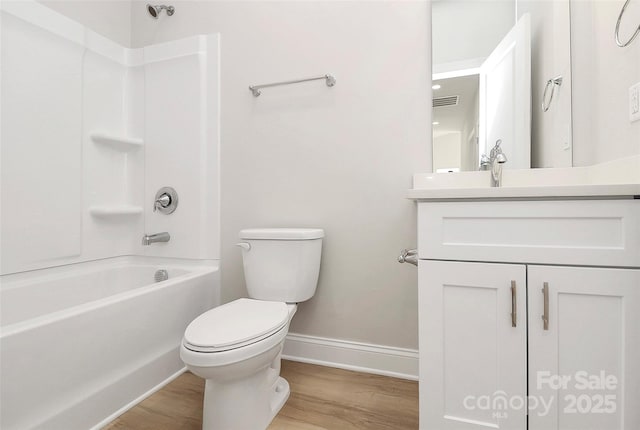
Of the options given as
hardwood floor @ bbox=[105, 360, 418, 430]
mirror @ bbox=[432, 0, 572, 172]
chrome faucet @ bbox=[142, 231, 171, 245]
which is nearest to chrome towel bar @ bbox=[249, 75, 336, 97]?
mirror @ bbox=[432, 0, 572, 172]

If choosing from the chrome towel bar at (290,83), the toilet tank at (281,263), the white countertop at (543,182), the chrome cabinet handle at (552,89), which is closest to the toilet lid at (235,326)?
the toilet tank at (281,263)

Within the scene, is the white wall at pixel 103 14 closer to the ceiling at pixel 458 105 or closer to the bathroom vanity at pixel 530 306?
the ceiling at pixel 458 105

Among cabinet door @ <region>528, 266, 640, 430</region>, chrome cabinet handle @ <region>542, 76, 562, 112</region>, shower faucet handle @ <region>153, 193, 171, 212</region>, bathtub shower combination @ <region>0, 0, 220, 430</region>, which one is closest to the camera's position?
cabinet door @ <region>528, 266, 640, 430</region>

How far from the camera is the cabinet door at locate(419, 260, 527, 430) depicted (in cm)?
90

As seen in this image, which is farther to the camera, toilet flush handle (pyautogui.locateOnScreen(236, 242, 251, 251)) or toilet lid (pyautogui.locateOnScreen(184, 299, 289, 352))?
toilet flush handle (pyautogui.locateOnScreen(236, 242, 251, 251))

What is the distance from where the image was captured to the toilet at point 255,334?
1.03 meters

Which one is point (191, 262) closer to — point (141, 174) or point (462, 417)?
point (141, 174)

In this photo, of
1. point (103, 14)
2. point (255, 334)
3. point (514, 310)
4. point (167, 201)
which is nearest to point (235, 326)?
point (255, 334)

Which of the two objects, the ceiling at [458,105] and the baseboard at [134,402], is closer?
the baseboard at [134,402]

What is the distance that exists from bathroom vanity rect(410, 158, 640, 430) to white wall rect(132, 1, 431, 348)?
0.61 metres

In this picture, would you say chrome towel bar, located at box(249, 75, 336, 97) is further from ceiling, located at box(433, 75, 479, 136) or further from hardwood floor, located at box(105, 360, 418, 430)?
hardwood floor, located at box(105, 360, 418, 430)

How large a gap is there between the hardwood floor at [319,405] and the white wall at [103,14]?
208cm

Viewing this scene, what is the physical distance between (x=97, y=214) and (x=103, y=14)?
4.13 ft

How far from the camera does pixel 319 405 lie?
135cm
